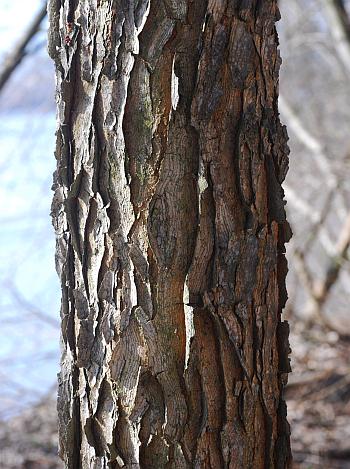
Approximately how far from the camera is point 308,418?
13.3ft

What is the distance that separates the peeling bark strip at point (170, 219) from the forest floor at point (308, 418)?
2.19m

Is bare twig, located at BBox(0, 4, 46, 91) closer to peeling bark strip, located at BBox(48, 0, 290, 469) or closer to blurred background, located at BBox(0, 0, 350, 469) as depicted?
blurred background, located at BBox(0, 0, 350, 469)

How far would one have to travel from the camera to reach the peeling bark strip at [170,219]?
121 cm

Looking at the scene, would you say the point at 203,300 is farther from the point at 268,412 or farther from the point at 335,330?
the point at 335,330

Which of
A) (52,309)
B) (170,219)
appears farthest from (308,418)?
(170,219)

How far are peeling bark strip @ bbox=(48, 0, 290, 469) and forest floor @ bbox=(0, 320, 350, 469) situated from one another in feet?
7.19

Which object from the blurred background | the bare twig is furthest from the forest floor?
the bare twig

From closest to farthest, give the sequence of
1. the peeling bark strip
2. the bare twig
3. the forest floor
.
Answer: the peeling bark strip, the bare twig, the forest floor

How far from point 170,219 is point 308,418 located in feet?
10.2

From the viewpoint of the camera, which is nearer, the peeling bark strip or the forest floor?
the peeling bark strip

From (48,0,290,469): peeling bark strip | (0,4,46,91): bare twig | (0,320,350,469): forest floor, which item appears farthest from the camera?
(0,320,350,469): forest floor

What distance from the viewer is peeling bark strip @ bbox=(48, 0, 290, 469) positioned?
3.98 ft

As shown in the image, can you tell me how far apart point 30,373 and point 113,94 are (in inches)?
147

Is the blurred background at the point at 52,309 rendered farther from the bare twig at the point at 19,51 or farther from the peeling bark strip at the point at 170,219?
the peeling bark strip at the point at 170,219
